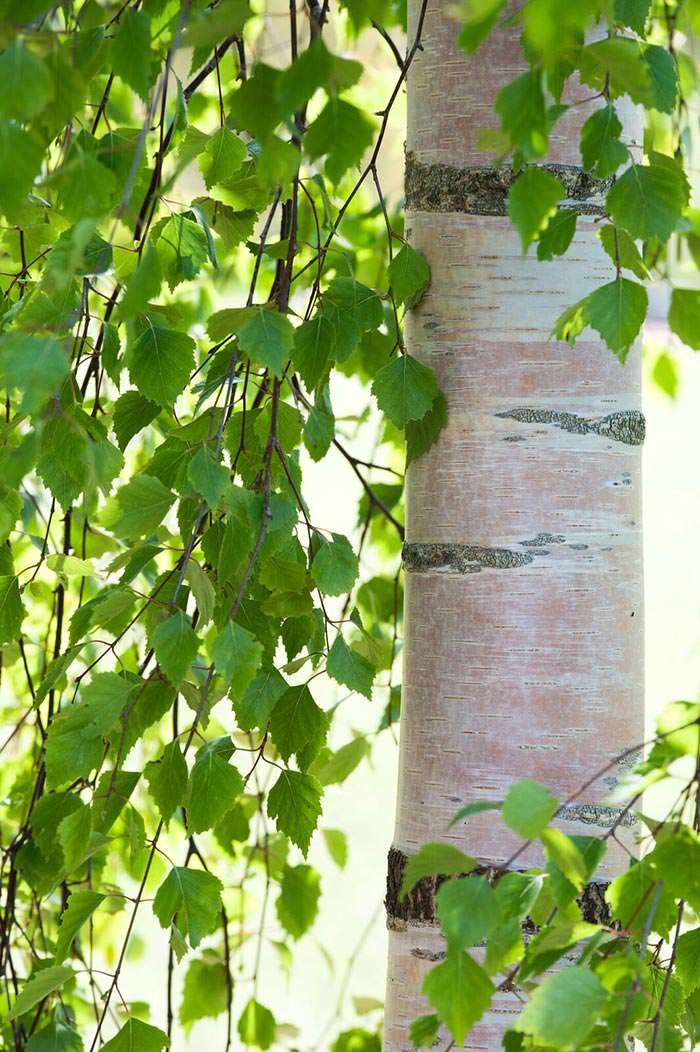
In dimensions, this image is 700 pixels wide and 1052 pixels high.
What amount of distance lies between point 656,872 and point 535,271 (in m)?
0.35

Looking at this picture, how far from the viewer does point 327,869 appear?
2609mm

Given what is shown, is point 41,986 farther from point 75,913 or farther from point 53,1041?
point 53,1041

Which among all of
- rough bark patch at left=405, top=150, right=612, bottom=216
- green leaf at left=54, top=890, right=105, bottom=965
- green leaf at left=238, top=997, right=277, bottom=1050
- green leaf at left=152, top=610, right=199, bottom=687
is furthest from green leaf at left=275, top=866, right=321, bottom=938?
rough bark patch at left=405, top=150, right=612, bottom=216

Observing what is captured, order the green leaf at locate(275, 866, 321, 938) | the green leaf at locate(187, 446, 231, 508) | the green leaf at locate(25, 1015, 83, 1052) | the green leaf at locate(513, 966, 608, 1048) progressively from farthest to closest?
the green leaf at locate(275, 866, 321, 938), the green leaf at locate(25, 1015, 83, 1052), the green leaf at locate(187, 446, 231, 508), the green leaf at locate(513, 966, 608, 1048)

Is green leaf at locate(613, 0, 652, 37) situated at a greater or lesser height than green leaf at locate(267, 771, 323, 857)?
greater

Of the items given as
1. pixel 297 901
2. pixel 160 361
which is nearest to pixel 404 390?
pixel 160 361

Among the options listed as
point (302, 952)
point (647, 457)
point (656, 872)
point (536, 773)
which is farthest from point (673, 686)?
point (656, 872)

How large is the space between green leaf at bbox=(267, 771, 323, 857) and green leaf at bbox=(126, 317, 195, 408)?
22 cm

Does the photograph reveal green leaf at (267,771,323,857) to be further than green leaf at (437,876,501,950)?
Yes

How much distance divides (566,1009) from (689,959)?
151 millimetres

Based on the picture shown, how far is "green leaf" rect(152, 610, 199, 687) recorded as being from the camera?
524 millimetres

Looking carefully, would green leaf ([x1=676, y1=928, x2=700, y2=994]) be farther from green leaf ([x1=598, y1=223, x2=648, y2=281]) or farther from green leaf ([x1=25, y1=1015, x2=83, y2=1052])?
green leaf ([x1=25, y1=1015, x2=83, y2=1052])

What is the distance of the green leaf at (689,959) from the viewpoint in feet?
1.71

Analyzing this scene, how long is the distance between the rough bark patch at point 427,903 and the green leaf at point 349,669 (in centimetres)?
12
